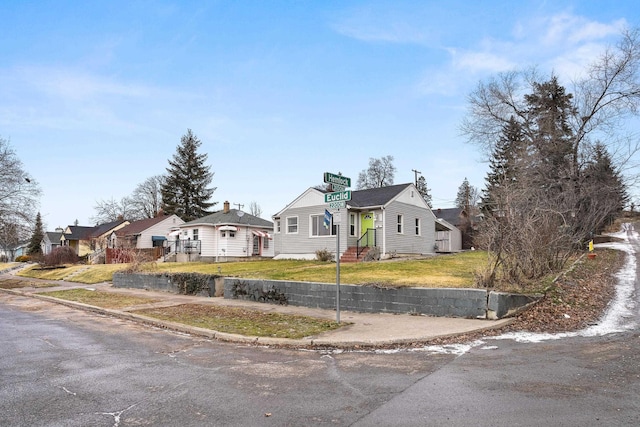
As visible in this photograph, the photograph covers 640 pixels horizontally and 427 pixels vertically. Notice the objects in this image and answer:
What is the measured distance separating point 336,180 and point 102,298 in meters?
11.7

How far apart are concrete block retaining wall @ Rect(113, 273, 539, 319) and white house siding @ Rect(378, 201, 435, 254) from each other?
1241cm

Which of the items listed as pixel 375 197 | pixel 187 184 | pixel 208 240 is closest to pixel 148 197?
pixel 187 184

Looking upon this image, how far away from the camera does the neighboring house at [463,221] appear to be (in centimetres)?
4653

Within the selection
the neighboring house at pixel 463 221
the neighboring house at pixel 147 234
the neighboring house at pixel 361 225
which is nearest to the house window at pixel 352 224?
the neighboring house at pixel 361 225

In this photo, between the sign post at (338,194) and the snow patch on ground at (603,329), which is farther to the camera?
the sign post at (338,194)

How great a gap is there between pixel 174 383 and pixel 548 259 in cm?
1252

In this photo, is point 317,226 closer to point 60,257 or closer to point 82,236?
point 60,257

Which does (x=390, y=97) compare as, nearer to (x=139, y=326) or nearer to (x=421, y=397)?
(x=139, y=326)

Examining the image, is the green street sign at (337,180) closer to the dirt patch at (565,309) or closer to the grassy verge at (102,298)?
the dirt patch at (565,309)

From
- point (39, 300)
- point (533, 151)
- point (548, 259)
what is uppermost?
point (533, 151)

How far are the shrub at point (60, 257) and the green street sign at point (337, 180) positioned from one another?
36593 millimetres

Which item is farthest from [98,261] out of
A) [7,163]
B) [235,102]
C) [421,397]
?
[421,397]

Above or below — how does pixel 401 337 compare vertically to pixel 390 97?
below

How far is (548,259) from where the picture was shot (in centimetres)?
1395
